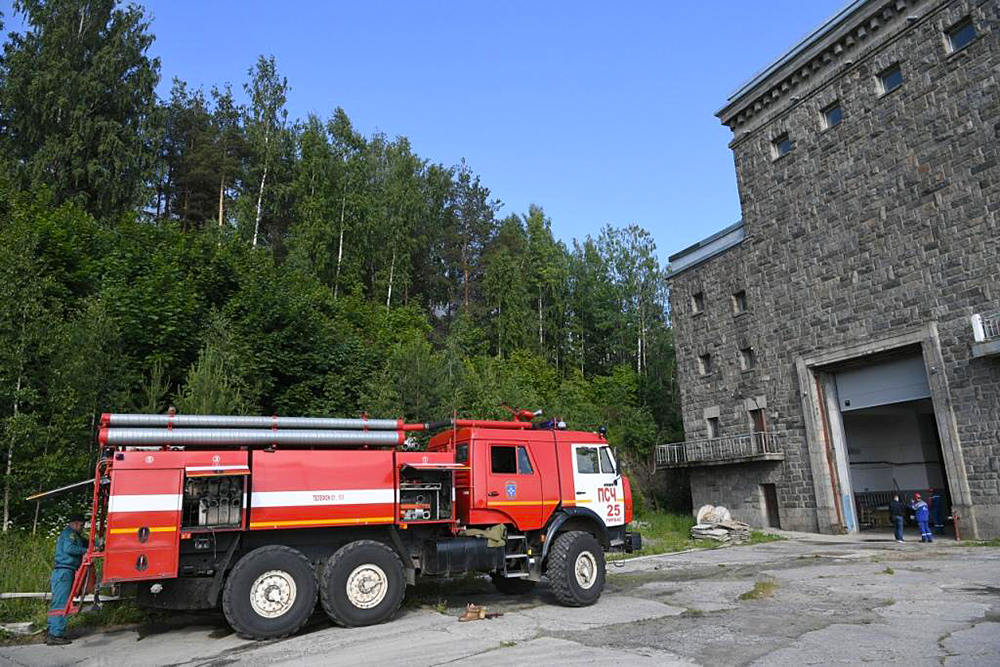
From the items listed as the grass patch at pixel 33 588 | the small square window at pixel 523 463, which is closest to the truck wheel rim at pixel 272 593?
the grass patch at pixel 33 588

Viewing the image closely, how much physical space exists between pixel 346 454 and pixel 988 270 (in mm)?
20807

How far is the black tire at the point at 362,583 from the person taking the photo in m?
9.59

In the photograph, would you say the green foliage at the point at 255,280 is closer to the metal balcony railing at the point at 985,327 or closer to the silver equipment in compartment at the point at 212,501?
the silver equipment in compartment at the point at 212,501

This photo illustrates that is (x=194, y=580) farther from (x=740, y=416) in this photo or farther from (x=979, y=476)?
(x=740, y=416)

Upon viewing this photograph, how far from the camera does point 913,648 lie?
24.4 feet

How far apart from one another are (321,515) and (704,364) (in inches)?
1013

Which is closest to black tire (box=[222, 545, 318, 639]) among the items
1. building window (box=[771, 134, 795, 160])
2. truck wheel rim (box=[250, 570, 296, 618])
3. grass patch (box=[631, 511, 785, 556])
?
truck wheel rim (box=[250, 570, 296, 618])

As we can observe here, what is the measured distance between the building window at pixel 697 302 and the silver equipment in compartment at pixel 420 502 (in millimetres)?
24080

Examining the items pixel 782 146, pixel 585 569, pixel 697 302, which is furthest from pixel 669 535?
pixel 782 146

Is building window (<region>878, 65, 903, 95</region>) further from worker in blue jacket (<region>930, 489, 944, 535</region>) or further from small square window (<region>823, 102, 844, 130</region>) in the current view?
worker in blue jacket (<region>930, 489, 944, 535</region>)

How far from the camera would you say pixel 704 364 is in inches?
1266

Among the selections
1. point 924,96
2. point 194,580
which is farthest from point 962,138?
point 194,580

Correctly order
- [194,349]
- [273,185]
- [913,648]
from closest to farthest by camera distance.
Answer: [913,648]
[194,349]
[273,185]

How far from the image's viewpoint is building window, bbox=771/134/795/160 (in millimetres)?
27906
